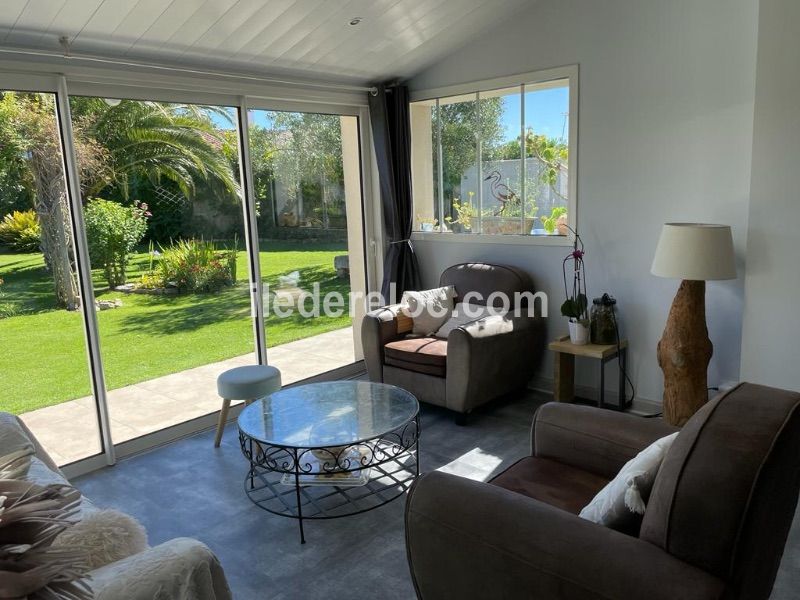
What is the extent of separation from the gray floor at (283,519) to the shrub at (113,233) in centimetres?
114

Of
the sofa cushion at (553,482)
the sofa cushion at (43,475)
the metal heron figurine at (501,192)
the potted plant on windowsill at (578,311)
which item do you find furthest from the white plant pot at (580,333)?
the sofa cushion at (43,475)

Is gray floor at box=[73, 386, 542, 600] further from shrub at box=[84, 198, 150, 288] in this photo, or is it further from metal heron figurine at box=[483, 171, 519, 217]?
metal heron figurine at box=[483, 171, 519, 217]

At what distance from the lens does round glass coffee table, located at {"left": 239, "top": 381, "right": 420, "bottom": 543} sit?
279 cm

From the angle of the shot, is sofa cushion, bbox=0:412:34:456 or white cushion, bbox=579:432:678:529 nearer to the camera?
white cushion, bbox=579:432:678:529

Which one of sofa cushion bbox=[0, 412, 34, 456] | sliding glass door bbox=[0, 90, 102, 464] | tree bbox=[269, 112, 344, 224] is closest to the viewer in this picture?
sofa cushion bbox=[0, 412, 34, 456]

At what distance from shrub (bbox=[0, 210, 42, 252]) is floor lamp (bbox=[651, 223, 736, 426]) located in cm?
328

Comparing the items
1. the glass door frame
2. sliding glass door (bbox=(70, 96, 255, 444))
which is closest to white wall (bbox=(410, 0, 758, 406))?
the glass door frame

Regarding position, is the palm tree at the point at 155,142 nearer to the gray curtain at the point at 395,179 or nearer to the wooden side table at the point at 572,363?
the gray curtain at the point at 395,179

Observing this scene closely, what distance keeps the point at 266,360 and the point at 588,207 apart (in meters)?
2.50

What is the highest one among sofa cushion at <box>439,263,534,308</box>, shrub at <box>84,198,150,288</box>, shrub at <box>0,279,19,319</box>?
shrub at <box>84,198,150,288</box>

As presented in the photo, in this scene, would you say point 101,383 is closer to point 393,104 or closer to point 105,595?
point 105,595

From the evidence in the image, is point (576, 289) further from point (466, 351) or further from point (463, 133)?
point (463, 133)

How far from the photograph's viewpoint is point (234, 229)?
419 centimetres

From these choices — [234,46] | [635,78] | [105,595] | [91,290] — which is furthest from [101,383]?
[635,78]
